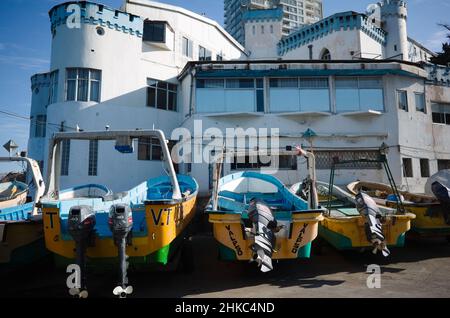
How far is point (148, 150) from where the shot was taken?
16.1 m

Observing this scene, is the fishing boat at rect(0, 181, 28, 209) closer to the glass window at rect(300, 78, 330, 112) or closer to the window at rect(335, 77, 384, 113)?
the glass window at rect(300, 78, 330, 112)

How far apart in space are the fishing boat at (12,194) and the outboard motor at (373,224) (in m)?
9.26

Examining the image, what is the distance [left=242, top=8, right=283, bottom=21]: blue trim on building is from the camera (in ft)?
94.4

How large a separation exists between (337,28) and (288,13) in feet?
178

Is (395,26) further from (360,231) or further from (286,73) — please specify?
(360,231)

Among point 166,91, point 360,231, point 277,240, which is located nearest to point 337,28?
point 166,91

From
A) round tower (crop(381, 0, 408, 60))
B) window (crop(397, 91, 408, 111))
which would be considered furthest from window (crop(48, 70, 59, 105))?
round tower (crop(381, 0, 408, 60))

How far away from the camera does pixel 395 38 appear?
23547mm

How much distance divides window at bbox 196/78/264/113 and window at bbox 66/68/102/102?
18.0 feet

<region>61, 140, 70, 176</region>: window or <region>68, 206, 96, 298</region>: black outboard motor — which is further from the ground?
<region>61, 140, 70, 176</region>: window

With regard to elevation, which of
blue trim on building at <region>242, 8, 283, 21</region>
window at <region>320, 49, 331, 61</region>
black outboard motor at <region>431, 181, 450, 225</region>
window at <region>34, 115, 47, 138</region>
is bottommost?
black outboard motor at <region>431, 181, 450, 225</region>

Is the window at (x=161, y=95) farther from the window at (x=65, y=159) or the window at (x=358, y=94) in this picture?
the window at (x=358, y=94)
